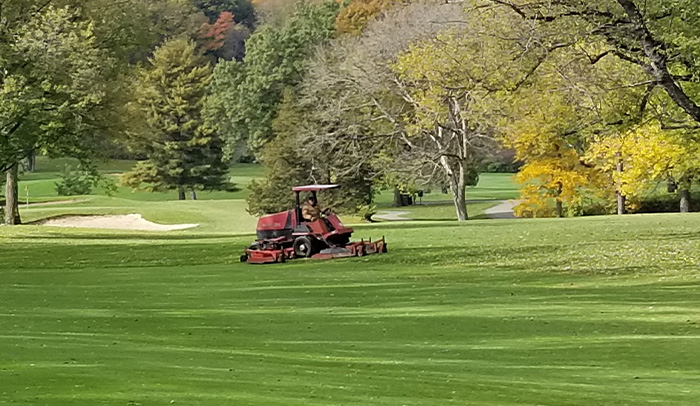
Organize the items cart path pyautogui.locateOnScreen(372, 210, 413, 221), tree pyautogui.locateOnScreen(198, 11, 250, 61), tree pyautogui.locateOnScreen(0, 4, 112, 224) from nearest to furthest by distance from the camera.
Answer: tree pyautogui.locateOnScreen(0, 4, 112, 224), cart path pyautogui.locateOnScreen(372, 210, 413, 221), tree pyautogui.locateOnScreen(198, 11, 250, 61)

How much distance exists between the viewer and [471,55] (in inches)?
960

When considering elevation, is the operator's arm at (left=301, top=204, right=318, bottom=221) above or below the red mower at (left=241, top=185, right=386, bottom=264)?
above

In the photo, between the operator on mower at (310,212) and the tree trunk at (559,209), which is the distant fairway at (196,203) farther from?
the operator on mower at (310,212)

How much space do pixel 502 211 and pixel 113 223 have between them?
78.1ft

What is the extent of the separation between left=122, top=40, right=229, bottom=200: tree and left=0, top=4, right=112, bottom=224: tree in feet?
117

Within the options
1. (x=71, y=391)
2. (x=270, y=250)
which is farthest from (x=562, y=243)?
(x=71, y=391)

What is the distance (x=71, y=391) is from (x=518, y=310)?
35.2 feet

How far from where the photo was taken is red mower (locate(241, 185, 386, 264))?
28812mm

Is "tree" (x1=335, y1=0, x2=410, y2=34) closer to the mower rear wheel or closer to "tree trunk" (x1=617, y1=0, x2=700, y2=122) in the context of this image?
the mower rear wheel

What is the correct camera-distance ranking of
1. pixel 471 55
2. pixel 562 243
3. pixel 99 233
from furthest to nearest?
pixel 99 233 → pixel 562 243 → pixel 471 55

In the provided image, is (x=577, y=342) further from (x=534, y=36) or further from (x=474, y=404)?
(x=534, y=36)

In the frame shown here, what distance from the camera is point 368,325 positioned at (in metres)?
16.1

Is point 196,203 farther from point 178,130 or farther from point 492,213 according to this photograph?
point 492,213

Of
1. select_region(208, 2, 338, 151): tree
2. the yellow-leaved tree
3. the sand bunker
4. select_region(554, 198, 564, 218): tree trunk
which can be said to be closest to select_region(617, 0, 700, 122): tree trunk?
the yellow-leaved tree
